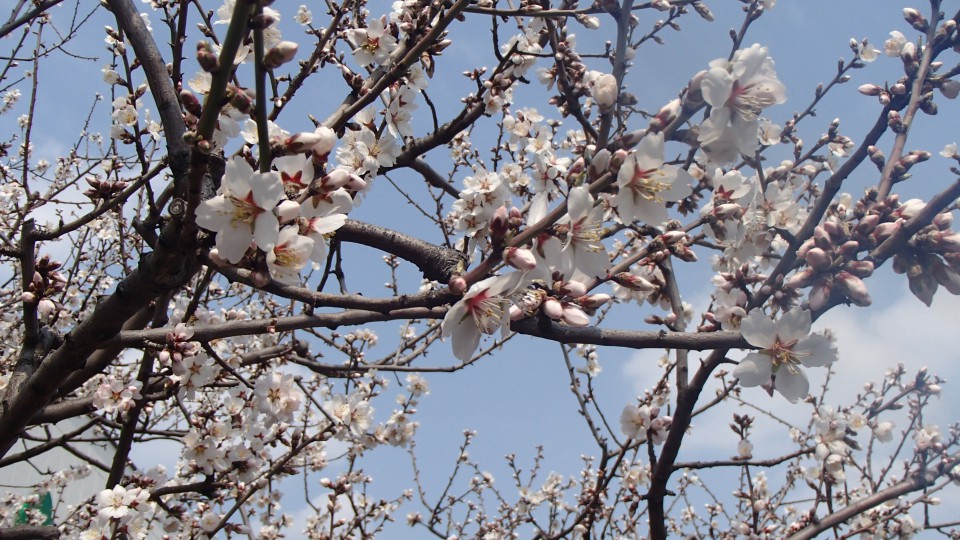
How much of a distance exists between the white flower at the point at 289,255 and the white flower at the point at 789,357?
4.24 feet

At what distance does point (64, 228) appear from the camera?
2621mm

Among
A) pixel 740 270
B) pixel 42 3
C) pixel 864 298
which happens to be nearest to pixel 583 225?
pixel 864 298

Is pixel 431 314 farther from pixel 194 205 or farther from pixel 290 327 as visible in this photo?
pixel 194 205

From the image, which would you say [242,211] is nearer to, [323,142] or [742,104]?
[323,142]

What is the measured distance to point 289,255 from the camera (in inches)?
62.2

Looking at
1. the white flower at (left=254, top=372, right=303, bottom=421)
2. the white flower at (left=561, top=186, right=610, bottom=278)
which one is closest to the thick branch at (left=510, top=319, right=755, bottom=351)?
the white flower at (left=561, top=186, right=610, bottom=278)

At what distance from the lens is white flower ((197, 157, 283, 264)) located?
136 cm

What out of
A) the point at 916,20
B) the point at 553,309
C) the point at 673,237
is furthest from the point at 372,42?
the point at 916,20

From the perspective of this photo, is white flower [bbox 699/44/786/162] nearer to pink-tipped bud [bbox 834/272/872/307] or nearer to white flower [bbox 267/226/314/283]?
pink-tipped bud [bbox 834/272/872/307]

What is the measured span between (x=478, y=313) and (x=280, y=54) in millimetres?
755

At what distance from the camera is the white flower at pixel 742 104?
1414mm

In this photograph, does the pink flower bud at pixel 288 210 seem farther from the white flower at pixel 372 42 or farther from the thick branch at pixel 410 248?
the white flower at pixel 372 42

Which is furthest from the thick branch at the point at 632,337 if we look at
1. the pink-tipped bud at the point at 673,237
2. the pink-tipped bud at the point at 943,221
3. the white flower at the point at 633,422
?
the white flower at the point at 633,422

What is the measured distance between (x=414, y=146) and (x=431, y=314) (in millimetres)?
1629
